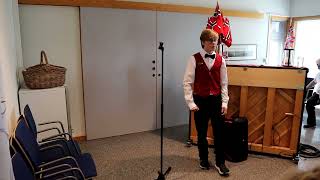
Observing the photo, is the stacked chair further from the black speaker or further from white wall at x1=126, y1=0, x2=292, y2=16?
white wall at x1=126, y1=0, x2=292, y2=16

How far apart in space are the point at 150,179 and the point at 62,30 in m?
2.14

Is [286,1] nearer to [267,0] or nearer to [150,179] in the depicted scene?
[267,0]

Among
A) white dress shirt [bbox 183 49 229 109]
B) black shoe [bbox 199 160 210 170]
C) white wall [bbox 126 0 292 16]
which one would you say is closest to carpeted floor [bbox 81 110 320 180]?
black shoe [bbox 199 160 210 170]

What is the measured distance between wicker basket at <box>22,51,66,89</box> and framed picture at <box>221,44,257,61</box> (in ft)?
9.62

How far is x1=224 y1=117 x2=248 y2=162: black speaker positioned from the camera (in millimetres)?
3090

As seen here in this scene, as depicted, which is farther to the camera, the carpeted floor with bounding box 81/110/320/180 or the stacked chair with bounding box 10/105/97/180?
the carpeted floor with bounding box 81/110/320/180

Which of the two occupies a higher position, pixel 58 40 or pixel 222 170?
pixel 58 40

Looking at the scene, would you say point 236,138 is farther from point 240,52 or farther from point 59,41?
point 59,41

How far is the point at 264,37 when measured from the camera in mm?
5309

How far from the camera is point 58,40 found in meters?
3.47

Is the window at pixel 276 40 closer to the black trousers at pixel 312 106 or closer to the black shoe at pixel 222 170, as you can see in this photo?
Result: the black trousers at pixel 312 106

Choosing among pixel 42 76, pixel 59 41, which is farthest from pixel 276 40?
pixel 42 76

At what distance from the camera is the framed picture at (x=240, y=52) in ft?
16.0

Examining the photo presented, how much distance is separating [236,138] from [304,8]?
3794 millimetres
